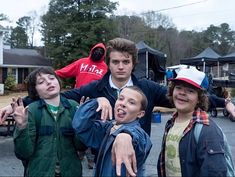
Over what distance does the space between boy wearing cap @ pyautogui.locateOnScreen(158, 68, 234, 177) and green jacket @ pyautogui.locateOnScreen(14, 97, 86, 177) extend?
63cm

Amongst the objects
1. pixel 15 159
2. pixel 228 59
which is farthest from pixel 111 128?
pixel 228 59

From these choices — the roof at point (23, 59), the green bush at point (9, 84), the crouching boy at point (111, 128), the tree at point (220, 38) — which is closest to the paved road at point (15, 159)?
the crouching boy at point (111, 128)

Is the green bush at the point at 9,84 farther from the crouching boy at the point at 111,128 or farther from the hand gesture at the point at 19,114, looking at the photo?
the crouching boy at the point at 111,128

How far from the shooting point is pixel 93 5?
38.4 metres

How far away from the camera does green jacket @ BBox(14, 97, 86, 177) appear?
2678 millimetres

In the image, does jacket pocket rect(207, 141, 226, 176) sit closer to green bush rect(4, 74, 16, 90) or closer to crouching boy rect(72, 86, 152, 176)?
crouching boy rect(72, 86, 152, 176)

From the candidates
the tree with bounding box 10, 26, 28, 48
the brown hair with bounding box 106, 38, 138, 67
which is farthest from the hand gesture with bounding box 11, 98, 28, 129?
the tree with bounding box 10, 26, 28, 48

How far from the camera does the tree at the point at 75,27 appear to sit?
37.2m

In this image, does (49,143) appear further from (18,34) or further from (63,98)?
(18,34)

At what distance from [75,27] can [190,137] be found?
119 ft

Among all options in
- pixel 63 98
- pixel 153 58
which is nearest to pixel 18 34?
pixel 153 58

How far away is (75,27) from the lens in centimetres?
3784

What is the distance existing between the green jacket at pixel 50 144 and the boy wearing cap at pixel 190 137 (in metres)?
0.63

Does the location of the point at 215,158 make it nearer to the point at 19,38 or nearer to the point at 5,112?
the point at 5,112
